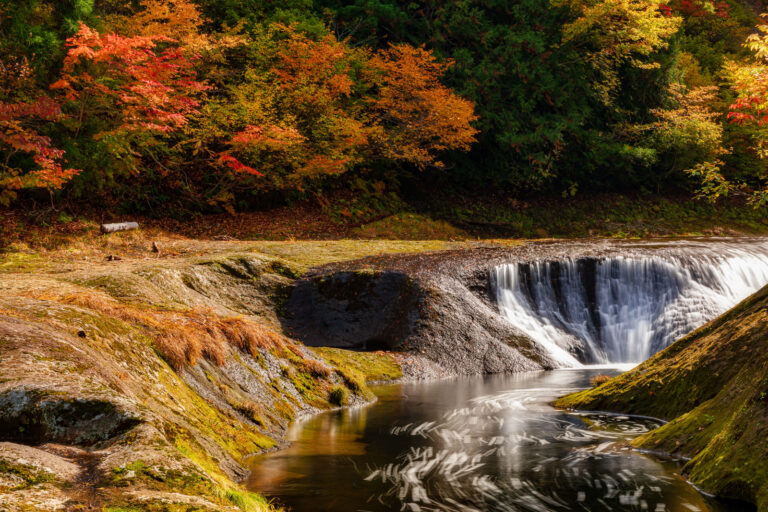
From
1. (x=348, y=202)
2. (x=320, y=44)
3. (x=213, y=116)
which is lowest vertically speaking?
(x=348, y=202)

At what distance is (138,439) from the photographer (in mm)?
3701

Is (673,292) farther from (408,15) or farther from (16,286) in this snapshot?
(408,15)

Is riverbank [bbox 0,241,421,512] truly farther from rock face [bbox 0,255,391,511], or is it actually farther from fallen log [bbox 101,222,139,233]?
fallen log [bbox 101,222,139,233]

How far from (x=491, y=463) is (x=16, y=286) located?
22.8 feet

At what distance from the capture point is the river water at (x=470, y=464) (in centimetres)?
525

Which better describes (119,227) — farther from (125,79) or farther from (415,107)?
(415,107)

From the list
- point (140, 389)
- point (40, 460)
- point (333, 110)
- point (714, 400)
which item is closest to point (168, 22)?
point (333, 110)

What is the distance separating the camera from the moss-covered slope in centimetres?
468

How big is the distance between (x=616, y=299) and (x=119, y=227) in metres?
13.9

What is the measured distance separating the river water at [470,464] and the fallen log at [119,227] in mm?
11534

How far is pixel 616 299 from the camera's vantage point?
16141 mm

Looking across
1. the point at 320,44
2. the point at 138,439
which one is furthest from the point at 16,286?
the point at 320,44

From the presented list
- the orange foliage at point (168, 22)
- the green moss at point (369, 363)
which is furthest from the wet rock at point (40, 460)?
the orange foliage at point (168, 22)

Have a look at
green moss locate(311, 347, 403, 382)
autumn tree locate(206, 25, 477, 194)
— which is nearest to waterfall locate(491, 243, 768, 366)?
green moss locate(311, 347, 403, 382)
